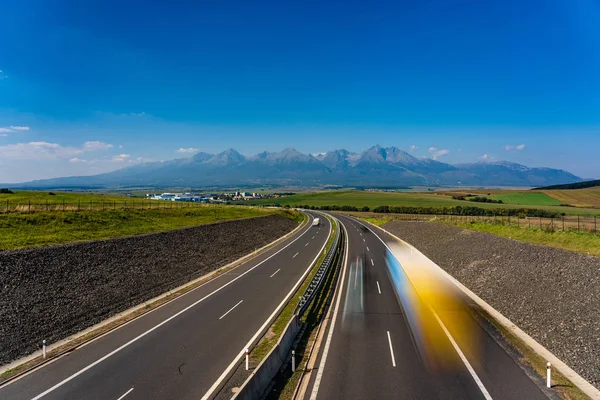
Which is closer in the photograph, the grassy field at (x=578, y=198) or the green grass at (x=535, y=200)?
the grassy field at (x=578, y=198)

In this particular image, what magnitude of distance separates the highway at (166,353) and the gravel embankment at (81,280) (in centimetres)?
290

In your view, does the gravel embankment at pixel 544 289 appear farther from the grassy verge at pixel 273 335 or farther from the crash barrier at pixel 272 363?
the grassy verge at pixel 273 335

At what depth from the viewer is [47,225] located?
34.4m

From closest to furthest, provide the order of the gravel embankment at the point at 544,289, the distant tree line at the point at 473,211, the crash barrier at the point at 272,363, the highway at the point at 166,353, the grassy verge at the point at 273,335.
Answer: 1. the crash barrier at the point at 272,363
2. the highway at the point at 166,353
3. the grassy verge at the point at 273,335
4. the gravel embankment at the point at 544,289
5. the distant tree line at the point at 473,211

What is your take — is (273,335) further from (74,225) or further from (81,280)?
(74,225)

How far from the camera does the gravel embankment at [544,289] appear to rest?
1686 cm

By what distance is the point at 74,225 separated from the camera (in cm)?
3631

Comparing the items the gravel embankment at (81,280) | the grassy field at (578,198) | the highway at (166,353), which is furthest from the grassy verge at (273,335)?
the grassy field at (578,198)

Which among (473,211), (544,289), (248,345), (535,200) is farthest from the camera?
(535,200)

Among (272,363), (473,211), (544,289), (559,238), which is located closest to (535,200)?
(473,211)

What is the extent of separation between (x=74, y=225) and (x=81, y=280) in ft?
46.6

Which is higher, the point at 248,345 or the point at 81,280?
the point at 81,280

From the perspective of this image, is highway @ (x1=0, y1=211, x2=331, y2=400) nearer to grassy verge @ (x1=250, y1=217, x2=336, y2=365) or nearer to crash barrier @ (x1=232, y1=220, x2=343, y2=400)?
grassy verge @ (x1=250, y1=217, x2=336, y2=365)

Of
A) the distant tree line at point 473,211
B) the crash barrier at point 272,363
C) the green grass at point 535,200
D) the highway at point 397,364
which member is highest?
the green grass at point 535,200
